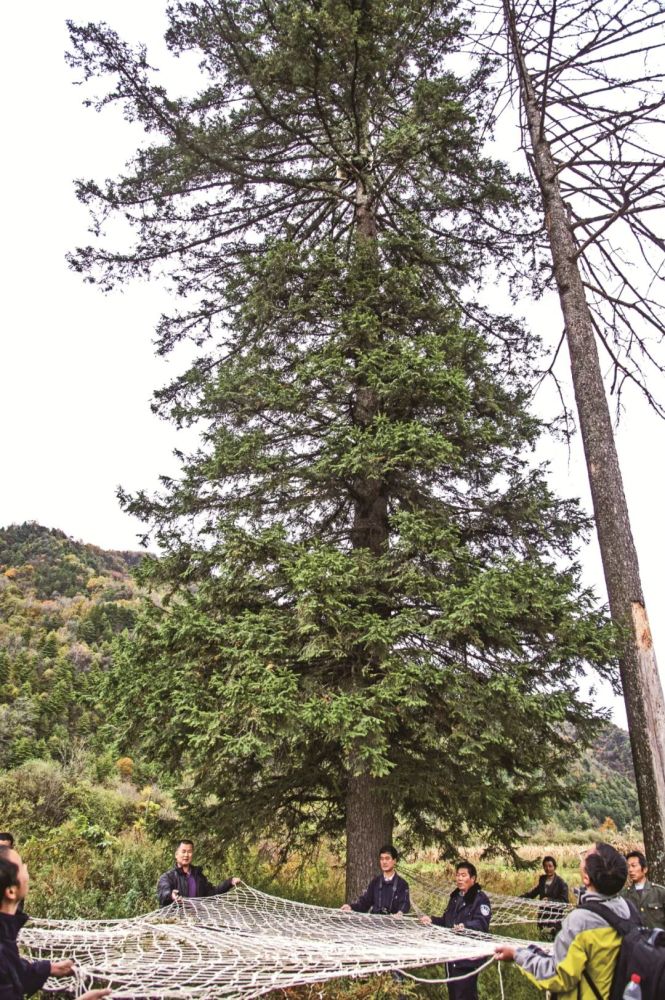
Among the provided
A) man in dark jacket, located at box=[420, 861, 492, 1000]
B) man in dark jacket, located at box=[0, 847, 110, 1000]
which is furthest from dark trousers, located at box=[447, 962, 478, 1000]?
man in dark jacket, located at box=[0, 847, 110, 1000]

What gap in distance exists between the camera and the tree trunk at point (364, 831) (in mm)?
6031

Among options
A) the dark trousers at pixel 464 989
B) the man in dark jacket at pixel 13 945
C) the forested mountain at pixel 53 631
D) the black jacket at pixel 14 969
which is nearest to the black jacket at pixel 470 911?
the dark trousers at pixel 464 989

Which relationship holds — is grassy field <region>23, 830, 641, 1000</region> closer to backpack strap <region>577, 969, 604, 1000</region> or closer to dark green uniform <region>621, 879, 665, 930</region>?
dark green uniform <region>621, 879, 665, 930</region>

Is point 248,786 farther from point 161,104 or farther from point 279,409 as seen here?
point 161,104

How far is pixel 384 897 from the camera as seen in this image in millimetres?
5457

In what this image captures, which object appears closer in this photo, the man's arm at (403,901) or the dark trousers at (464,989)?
the dark trousers at (464,989)

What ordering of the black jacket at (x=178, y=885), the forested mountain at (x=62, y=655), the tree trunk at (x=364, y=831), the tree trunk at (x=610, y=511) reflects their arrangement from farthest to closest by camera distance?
the forested mountain at (x=62, y=655), the tree trunk at (x=610, y=511), the tree trunk at (x=364, y=831), the black jacket at (x=178, y=885)

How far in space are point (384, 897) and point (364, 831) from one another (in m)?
0.72

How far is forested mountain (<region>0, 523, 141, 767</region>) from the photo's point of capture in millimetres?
18656

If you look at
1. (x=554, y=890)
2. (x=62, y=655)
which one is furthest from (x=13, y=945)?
(x=62, y=655)

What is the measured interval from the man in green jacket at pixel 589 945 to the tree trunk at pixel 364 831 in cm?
314

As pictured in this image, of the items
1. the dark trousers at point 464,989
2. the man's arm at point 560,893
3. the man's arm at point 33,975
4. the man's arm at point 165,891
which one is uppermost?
the man's arm at point 33,975

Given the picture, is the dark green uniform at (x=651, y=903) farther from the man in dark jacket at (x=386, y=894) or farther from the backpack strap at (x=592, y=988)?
the backpack strap at (x=592, y=988)

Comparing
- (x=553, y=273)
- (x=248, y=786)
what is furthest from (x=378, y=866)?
(x=553, y=273)
